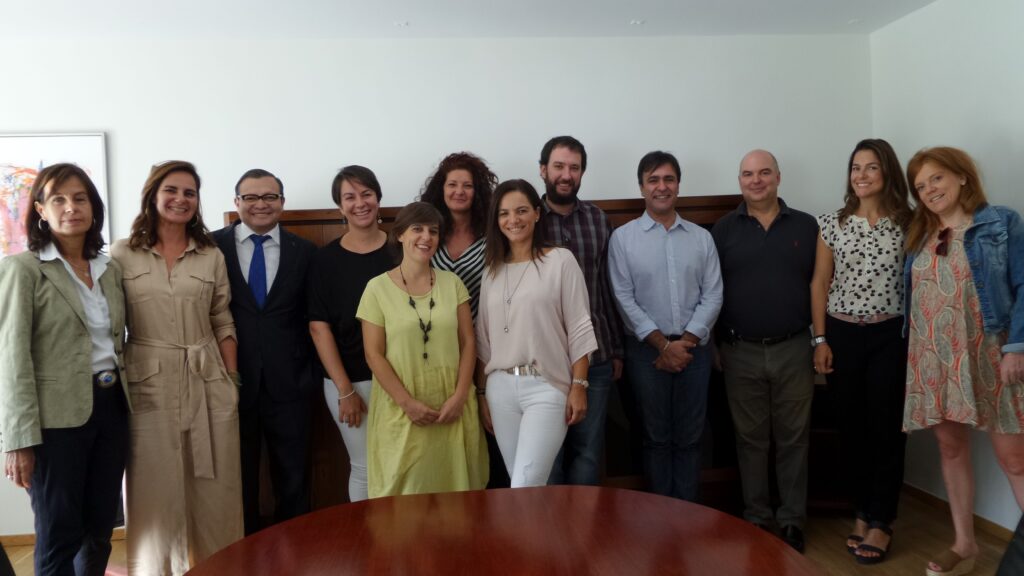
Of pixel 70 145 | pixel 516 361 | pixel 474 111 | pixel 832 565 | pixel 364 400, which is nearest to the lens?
pixel 516 361

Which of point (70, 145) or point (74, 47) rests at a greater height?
point (74, 47)

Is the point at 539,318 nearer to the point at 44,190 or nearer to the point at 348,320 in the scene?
the point at 348,320

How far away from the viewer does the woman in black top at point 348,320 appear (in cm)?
273

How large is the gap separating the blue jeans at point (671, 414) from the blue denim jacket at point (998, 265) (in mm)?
1091

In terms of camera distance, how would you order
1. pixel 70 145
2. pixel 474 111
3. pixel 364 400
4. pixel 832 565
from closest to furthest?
pixel 364 400
pixel 832 565
pixel 70 145
pixel 474 111

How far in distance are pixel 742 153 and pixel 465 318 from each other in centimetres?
236

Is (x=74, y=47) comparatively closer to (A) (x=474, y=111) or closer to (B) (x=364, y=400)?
(A) (x=474, y=111)

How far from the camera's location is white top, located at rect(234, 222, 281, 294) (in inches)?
111

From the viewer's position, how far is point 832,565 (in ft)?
9.72

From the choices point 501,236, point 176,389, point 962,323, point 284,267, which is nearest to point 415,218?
point 501,236

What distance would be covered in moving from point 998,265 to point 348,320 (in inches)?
101

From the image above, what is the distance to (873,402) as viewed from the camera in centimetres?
302

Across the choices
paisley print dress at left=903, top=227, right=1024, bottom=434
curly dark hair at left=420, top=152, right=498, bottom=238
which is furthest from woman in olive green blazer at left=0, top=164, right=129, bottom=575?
paisley print dress at left=903, top=227, right=1024, bottom=434

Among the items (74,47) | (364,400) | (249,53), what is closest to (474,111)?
(249,53)
